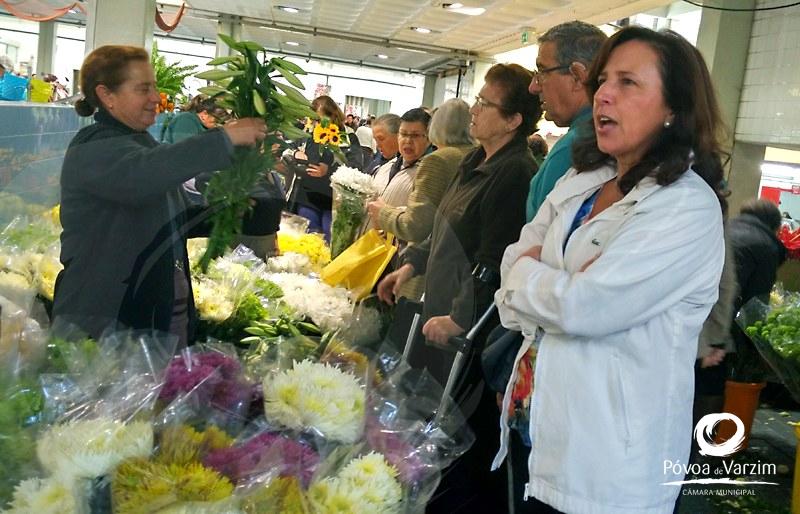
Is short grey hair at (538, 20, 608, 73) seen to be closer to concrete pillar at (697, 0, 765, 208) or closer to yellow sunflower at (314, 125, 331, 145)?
yellow sunflower at (314, 125, 331, 145)

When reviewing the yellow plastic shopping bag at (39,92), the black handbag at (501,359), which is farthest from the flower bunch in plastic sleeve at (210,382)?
the yellow plastic shopping bag at (39,92)

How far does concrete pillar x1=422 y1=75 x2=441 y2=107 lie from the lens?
12.5 meters

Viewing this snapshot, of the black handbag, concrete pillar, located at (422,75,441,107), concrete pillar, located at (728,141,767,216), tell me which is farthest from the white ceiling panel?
the black handbag

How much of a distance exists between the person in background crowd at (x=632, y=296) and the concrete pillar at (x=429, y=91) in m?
11.0

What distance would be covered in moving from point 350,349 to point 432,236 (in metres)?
1.11

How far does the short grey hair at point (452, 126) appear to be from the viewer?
10.2 ft

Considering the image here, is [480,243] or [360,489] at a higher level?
[480,243]

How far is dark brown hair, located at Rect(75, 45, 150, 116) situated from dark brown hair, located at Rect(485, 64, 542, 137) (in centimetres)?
115

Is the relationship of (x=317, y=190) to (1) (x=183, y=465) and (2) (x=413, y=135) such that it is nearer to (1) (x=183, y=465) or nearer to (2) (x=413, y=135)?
(1) (x=183, y=465)

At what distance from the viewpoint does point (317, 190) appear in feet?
7.09

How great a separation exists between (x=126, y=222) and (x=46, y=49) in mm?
8248

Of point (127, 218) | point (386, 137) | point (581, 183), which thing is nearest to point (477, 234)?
point (581, 183)

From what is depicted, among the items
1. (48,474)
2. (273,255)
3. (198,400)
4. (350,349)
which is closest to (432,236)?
(273,255)

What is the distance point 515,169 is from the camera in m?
2.33
